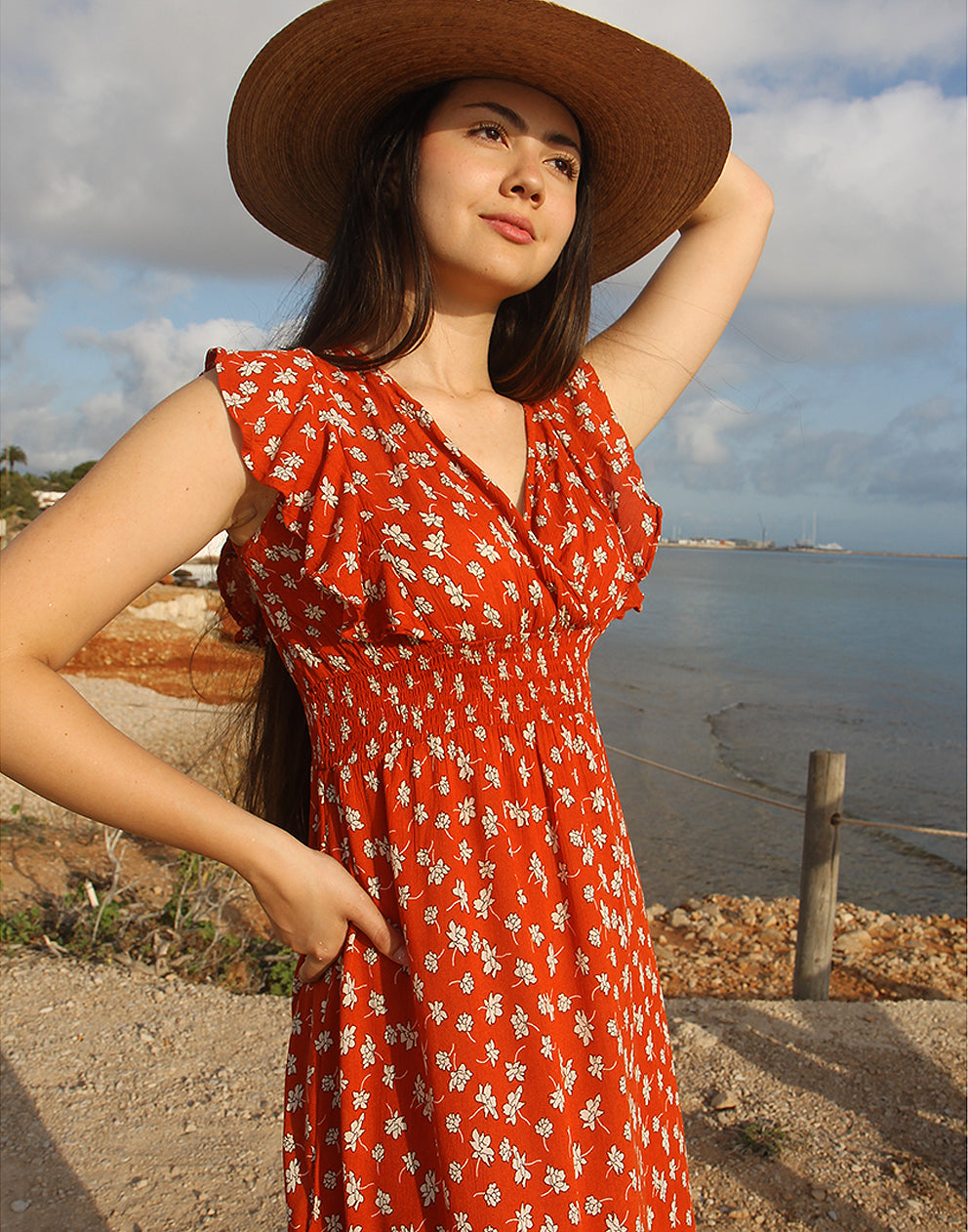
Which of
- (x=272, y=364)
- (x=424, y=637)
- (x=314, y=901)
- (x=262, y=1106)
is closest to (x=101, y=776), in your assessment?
(x=314, y=901)

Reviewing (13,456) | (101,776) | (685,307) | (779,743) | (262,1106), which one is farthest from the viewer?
(13,456)

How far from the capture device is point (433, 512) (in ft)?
4.20

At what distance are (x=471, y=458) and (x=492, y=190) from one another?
1.28ft

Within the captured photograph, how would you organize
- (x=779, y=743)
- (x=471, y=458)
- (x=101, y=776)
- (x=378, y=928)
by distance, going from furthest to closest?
(x=779, y=743) < (x=471, y=458) < (x=378, y=928) < (x=101, y=776)

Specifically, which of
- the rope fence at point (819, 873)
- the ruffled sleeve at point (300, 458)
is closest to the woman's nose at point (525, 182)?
the ruffled sleeve at point (300, 458)

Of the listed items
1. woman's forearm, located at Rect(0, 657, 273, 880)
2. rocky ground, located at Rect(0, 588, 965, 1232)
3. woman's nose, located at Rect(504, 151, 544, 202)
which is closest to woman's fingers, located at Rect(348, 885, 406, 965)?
woman's forearm, located at Rect(0, 657, 273, 880)

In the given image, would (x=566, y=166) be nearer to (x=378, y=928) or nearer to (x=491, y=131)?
(x=491, y=131)

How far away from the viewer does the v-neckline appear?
4.50 feet

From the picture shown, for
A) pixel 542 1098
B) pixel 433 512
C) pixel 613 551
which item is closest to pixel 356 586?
pixel 433 512

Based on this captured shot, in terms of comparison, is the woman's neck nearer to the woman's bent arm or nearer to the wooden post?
the woman's bent arm

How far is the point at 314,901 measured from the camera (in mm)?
1207

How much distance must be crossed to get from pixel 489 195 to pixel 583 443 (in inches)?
15.9

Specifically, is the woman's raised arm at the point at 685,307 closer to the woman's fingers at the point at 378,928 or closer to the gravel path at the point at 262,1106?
the woman's fingers at the point at 378,928

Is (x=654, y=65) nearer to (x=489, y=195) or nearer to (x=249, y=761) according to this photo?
(x=489, y=195)
